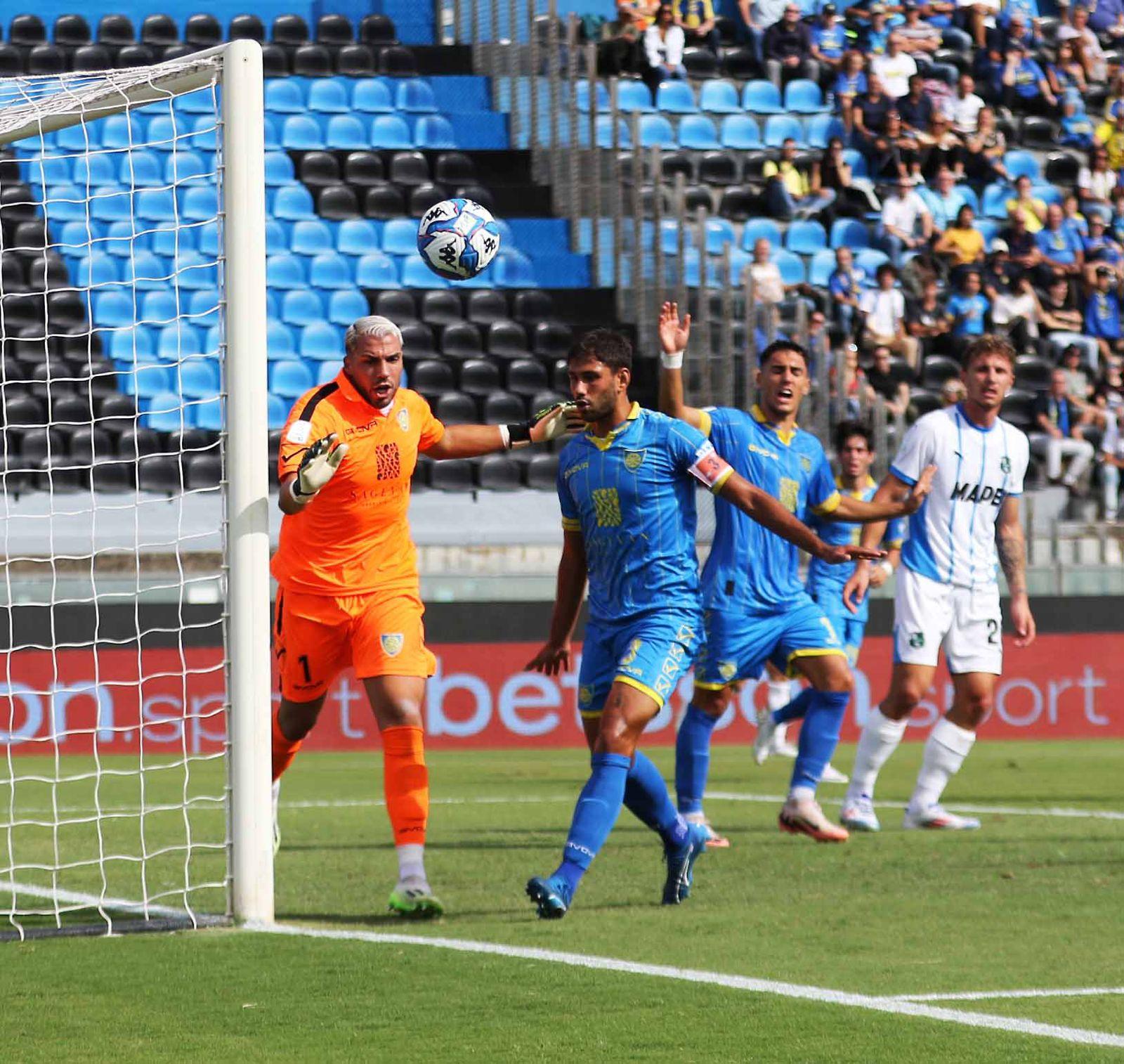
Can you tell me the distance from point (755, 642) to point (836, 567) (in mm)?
3032

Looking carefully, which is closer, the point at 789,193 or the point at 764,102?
the point at 789,193

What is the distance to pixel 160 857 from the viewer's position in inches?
328

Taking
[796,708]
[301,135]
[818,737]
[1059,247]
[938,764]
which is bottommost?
[938,764]

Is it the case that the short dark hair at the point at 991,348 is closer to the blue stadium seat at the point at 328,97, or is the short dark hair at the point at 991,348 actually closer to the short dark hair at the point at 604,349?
the short dark hair at the point at 604,349

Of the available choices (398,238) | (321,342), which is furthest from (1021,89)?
(321,342)

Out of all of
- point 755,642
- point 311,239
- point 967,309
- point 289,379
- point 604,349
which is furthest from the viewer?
point 967,309

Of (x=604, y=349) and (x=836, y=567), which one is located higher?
(x=604, y=349)

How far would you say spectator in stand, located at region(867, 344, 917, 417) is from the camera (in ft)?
63.1

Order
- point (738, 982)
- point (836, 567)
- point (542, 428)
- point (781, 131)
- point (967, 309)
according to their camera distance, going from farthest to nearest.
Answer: point (781, 131) → point (967, 309) → point (836, 567) → point (542, 428) → point (738, 982)

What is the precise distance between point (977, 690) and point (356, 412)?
3997 mm

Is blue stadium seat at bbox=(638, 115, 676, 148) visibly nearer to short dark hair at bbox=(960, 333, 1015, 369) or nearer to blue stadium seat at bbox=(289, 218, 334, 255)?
blue stadium seat at bbox=(289, 218, 334, 255)

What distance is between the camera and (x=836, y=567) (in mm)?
11609

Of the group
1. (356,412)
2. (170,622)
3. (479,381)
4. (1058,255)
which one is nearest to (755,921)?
(356,412)

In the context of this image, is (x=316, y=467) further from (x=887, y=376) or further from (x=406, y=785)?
(x=887, y=376)
